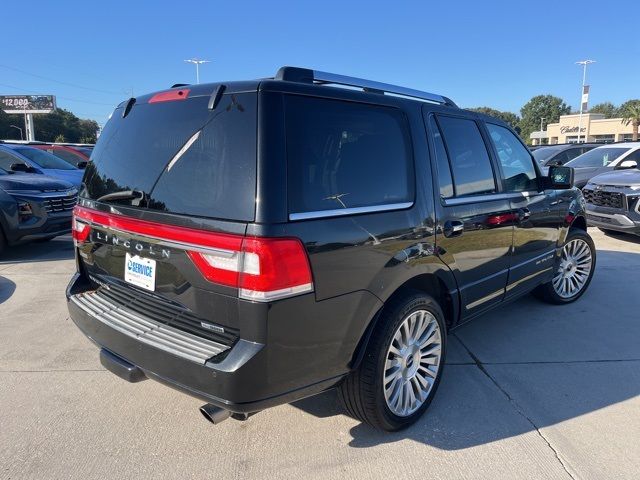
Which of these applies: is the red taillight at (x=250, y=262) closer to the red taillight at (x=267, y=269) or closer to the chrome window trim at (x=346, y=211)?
the red taillight at (x=267, y=269)

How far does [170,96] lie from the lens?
2564mm

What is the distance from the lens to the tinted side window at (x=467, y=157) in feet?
10.6

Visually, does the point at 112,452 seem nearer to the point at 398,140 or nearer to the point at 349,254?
the point at 349,254

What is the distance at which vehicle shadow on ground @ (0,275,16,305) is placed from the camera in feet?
17.0

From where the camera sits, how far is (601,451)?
2.68 metres

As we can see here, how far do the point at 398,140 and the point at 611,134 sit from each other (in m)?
75.3

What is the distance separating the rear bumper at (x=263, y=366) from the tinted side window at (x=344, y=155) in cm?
49

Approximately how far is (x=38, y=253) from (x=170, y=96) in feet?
20.0

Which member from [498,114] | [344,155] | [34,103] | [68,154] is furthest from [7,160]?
[498,114]

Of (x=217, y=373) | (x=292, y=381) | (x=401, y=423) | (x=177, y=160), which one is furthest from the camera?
(x=401, y=423)

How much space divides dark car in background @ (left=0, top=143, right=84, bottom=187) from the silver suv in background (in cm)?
958

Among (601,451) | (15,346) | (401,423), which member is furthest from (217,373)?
(15,346)

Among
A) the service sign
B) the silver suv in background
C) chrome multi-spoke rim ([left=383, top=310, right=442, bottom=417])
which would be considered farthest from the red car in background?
the service sign

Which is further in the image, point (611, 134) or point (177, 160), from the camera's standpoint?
point (611, 134)
